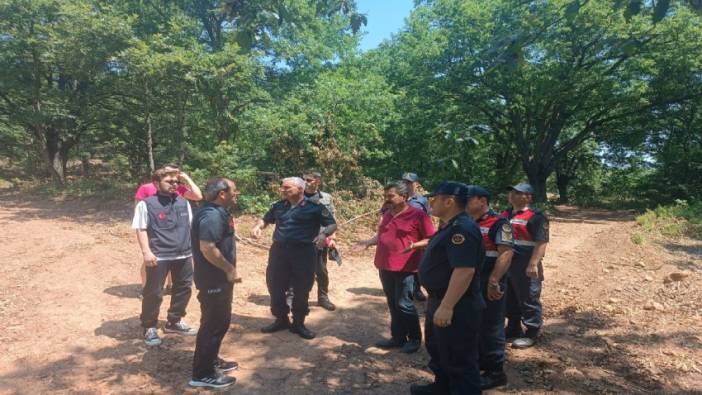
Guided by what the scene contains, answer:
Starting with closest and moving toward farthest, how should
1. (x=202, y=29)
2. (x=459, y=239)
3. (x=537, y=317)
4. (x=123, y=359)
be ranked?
(x=459, y=239)
(x=123, y=359)
(x=537, y=317)
(x=202, y=29)

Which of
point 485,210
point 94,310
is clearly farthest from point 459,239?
point 94,310

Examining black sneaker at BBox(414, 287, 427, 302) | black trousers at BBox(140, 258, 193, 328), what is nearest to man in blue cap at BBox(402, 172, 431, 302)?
black sneaker at BBox(414, 287, 427, 302)

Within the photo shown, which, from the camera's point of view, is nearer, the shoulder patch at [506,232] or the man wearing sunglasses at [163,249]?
the shoulder patch at [506,232]

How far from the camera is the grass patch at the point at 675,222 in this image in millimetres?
10867

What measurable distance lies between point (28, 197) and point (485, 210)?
61.6ft

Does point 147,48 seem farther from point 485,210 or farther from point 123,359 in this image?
point 485,210

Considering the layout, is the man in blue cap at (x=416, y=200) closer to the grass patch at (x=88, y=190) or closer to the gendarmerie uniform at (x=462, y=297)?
the gendarmerie uniform at (x=462, y=297)

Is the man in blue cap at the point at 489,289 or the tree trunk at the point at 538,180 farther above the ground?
the tree trunk at the point at 538,180

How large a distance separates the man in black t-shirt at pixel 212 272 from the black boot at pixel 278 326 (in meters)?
1.24

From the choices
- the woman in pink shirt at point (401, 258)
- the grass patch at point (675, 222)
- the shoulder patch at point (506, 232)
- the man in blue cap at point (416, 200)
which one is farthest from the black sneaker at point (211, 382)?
the grass patch at point (675, 222)

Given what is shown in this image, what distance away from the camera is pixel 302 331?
4641 millimetres

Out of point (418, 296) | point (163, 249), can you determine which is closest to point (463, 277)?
point (163, 249)

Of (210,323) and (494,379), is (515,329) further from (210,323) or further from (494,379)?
(210,323)

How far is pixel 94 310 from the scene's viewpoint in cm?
525
